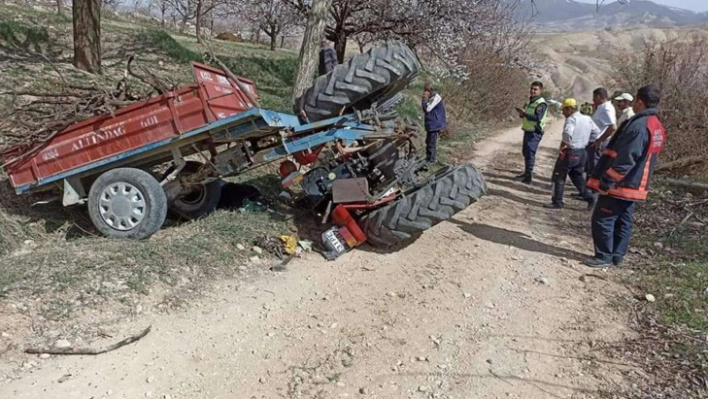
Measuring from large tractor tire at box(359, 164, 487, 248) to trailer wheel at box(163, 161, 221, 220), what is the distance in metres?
1.98

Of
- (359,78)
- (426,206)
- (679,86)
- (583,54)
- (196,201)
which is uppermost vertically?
(359,78)

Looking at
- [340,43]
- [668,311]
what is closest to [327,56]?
[340,43]

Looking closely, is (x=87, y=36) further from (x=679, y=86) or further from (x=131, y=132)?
(x=679, y=86)

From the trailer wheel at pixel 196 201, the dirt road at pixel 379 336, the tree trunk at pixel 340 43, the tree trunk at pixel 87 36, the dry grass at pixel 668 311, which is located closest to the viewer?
the dirt road at pixel 379 336

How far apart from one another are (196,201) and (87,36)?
4786 millimetres

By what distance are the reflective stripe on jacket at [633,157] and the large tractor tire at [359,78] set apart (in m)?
2.08

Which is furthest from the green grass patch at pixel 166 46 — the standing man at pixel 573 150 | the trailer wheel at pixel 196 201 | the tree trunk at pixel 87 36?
the standing man at pixel 573 150

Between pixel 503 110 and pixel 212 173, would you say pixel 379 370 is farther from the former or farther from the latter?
pixel 503 110

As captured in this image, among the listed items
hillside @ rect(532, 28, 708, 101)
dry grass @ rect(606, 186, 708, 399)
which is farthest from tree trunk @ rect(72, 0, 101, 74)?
hillside @ rect(532, 28, 708, 101)

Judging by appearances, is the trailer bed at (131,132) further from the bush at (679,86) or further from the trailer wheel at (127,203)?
the bush at (679,86)

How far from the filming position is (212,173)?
5.52m

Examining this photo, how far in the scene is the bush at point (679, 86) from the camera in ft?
33.6

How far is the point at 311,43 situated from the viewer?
8.67 meters

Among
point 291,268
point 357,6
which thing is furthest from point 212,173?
point 357,6
